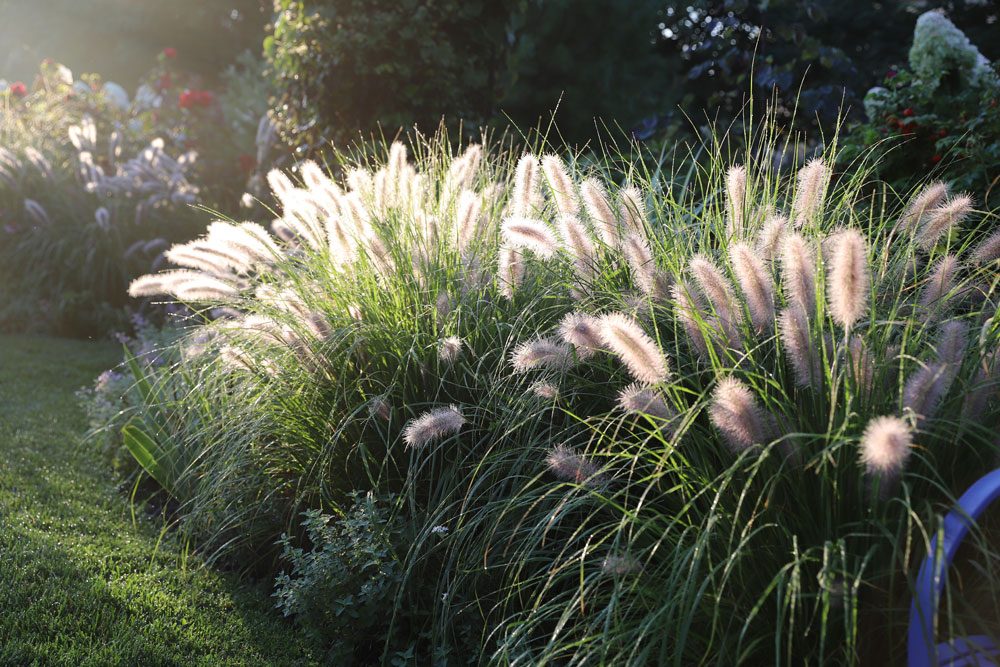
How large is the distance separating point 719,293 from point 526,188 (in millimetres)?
1043

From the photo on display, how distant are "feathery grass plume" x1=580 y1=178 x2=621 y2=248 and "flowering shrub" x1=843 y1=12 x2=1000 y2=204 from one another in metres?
1.45

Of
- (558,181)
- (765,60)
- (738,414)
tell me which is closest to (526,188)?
(558,181)

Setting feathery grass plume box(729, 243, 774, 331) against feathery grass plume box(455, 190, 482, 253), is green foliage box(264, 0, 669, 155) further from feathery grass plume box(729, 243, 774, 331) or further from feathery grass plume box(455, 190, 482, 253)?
feathery grass plume box(729, 243, 774, 331)

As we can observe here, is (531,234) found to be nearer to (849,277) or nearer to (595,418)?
(595,418)

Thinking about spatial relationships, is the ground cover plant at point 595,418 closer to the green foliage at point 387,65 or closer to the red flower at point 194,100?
the green foliage at point 387,65

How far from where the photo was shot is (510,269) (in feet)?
8.96

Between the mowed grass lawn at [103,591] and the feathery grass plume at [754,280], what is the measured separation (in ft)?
5.13

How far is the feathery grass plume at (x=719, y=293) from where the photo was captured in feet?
6.23

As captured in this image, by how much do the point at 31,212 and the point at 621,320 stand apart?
7102mm

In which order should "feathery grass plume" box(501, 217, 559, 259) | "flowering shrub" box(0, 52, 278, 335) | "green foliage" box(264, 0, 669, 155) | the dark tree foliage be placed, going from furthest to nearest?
"flowering shrub" box(0, 52, 278, 335)
"green foliage" box(264, 0, 669, 155)
the dark tree foliage
"feathery grass plume" box(501, 217, 559, 259)

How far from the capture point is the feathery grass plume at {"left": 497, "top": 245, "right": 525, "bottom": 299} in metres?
2.69

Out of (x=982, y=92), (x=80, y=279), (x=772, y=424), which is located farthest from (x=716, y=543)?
(x=80, y=279)

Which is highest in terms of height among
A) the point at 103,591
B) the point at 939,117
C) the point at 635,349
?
the point at 939,117

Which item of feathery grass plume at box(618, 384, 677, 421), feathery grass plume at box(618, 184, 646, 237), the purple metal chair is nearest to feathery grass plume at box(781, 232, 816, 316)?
feathery grass plume at box(618, 384, 677, 421)
